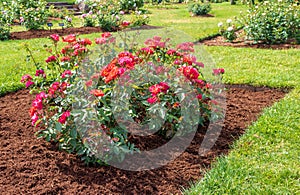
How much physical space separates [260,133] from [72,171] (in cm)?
181

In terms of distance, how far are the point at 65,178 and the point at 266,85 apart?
3254 mm

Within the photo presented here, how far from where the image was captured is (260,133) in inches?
148

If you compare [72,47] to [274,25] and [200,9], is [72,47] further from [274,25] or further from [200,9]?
[200,9]

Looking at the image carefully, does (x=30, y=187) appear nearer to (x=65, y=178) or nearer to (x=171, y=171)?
(x=65, y=178)

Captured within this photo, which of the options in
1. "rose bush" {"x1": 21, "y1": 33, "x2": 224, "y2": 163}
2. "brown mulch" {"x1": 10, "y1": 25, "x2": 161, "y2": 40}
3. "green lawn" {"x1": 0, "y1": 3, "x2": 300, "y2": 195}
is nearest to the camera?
"green lawn" {"x1": 0, "y1": 3, "x2": 300, "y2": 195}

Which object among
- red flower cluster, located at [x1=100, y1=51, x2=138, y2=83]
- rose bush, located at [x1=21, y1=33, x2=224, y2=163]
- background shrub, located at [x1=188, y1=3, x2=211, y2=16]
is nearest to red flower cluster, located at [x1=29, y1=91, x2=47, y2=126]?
rose bush, located at [x1=21, y1=33, x2=224, y2=163]

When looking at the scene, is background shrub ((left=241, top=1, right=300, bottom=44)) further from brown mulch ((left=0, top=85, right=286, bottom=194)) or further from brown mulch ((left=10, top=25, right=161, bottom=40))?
brown mulch ((left=0, top=85, right=286, bottom=194))

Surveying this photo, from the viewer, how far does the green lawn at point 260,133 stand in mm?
2918

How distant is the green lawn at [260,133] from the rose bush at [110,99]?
575 mm

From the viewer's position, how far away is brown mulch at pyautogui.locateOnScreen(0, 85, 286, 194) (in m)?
2.94

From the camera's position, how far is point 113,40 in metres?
3.87

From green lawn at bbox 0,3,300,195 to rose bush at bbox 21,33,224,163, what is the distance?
575mm

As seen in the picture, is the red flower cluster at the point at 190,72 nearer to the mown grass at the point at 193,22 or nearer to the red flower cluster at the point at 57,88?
the red flower cluster at the point at 57,88

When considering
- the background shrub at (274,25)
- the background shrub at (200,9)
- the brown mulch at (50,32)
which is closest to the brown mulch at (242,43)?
the background shrub at (274,25)
